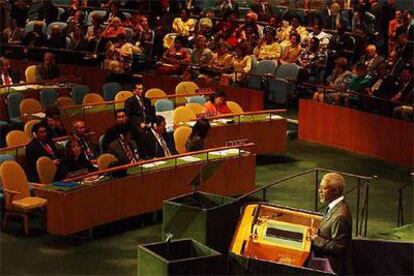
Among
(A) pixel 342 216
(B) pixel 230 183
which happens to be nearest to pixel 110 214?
(B) pixel 230 183

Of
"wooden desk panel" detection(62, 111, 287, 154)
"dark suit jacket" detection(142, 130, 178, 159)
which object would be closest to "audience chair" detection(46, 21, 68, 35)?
"wooden desk panel" detection(62, 111, 287, 154)

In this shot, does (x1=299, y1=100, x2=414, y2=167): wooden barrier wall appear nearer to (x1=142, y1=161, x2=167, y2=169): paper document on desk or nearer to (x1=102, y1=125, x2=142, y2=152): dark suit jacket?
(x1=102, y1=125, x2=142, y2=152): dark suit jacket

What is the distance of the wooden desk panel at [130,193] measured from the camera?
10.3m

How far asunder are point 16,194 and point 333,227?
425 cm

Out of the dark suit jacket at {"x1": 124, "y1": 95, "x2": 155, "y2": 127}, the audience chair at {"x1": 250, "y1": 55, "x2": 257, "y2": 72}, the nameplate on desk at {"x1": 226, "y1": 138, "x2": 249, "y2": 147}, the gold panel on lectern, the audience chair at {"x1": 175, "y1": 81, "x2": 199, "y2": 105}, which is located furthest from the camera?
the audience chair at {"x1": 250, "y1": 55, "x2": 257, "y2": 72}

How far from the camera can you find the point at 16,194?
10.5 m

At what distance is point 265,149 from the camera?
45.6 feet

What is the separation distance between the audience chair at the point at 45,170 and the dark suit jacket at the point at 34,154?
0.87 feet

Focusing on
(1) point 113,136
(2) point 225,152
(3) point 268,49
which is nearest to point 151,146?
(1) point 113,136

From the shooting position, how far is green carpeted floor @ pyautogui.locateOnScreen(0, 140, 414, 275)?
9.74m

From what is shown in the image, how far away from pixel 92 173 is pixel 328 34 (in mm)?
8624

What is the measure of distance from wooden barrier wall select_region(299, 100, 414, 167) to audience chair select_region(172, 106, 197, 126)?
88.7 inches

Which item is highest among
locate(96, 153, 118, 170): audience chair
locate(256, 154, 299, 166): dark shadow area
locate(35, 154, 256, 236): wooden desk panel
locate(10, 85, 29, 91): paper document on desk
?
locate(10, 85, 29, 91): paper document on desk

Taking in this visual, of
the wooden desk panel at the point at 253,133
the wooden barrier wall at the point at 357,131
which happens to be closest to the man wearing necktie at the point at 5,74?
the wooden desk panel at the point at 253,133
